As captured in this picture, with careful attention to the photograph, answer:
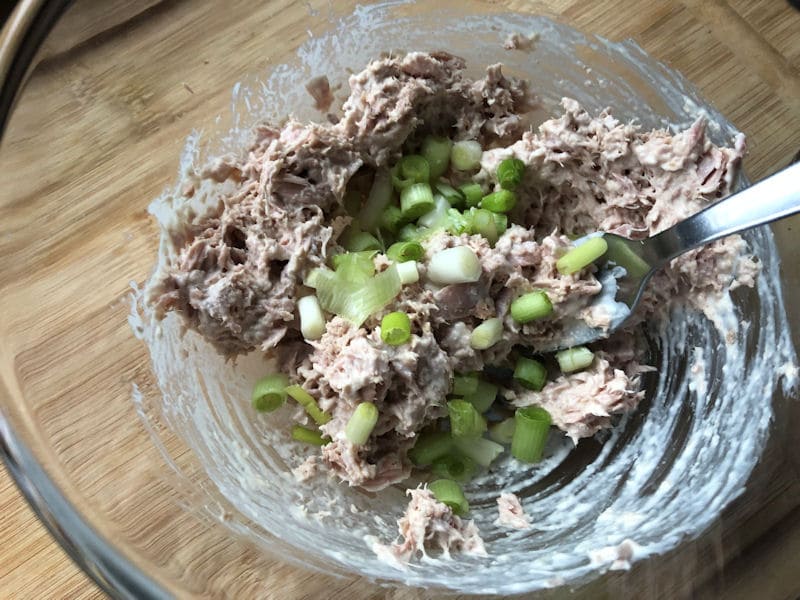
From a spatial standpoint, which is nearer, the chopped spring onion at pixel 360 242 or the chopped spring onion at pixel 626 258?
the chopped spring onion at pixel 626 258

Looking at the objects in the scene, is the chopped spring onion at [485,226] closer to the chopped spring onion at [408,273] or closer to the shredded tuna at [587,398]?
the chopped spring onion at [408,273]

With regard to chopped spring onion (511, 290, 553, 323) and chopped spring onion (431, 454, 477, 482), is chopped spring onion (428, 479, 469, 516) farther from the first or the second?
chopped spring onion (511, 290, 553, 323)

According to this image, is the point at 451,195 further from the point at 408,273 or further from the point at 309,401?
the point at 309,401

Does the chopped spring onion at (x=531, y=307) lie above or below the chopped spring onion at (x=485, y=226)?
below

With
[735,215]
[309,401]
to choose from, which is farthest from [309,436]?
[735,215]

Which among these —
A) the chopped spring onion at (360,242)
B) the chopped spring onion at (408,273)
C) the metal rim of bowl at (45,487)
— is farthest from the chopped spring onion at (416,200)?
the metal rim of bowl at (45,487)

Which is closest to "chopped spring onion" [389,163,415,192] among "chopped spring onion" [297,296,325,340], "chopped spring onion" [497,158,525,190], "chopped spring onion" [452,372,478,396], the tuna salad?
the tuna salad
